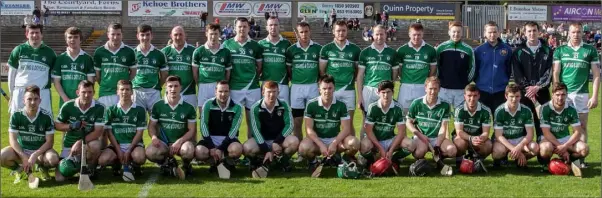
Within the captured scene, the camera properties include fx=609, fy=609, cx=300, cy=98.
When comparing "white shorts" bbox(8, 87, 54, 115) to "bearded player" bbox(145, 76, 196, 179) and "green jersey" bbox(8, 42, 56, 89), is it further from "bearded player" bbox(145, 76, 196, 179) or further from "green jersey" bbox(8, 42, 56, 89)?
"bearded player" bbox(145, 76, 196, 179)

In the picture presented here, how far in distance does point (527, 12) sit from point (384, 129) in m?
34.3

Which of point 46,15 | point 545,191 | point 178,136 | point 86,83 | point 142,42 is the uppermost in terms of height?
point 46,15

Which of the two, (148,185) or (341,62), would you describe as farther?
(341,62)

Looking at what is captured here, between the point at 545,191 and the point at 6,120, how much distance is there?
31.0 feet

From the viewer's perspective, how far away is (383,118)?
6.60 meters

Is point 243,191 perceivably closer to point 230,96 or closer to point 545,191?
point 230,96

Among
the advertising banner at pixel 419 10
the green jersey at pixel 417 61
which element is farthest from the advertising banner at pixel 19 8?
the green jersey at pixel 417 61

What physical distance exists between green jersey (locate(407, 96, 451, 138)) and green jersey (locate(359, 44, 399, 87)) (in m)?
0.58

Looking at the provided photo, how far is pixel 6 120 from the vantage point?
1114 cm

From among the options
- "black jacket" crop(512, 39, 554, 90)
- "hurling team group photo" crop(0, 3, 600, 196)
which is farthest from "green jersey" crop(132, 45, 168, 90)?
"black jacket" crop(512, 39, 554, 90)

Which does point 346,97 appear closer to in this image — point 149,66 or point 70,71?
point 149,66

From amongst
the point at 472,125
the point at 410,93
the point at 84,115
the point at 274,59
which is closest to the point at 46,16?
the point at 274,59

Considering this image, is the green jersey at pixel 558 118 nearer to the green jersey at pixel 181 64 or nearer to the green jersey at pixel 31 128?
the green jersey at pixel 181 64

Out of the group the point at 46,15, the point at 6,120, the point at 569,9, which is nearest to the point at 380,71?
the point at 6,120
